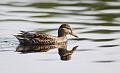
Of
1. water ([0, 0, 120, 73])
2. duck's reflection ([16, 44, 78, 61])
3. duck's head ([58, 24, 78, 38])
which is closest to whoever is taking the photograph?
water ([0, 0, 120, 73])

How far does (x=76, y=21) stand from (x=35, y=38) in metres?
4.18

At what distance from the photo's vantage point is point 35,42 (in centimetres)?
1969

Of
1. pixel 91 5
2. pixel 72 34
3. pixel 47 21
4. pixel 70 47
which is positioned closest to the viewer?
pixel 70 47

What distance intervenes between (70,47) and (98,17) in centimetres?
554

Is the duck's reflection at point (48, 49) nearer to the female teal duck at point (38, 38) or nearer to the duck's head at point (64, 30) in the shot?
the female teal duck at point (38, 38)

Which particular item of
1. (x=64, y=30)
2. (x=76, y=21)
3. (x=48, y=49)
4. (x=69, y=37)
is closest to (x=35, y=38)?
(x=48, y=49)

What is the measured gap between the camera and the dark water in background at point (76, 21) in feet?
60.7

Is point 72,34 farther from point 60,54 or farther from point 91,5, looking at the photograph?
point 91,5

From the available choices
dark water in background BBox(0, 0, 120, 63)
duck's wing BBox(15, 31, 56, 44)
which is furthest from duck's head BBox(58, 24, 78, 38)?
duck's wing BBox(15, 31, 56, 44)

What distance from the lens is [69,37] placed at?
21781 millimetres

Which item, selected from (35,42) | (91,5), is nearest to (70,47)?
(35,42)

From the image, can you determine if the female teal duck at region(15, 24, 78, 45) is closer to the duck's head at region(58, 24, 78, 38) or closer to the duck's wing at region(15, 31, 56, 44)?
the duck's wing at region(15, 31, 56, 44)

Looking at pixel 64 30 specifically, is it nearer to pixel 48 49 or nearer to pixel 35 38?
pixel 35 38

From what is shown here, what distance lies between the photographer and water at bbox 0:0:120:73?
52.8 feet
